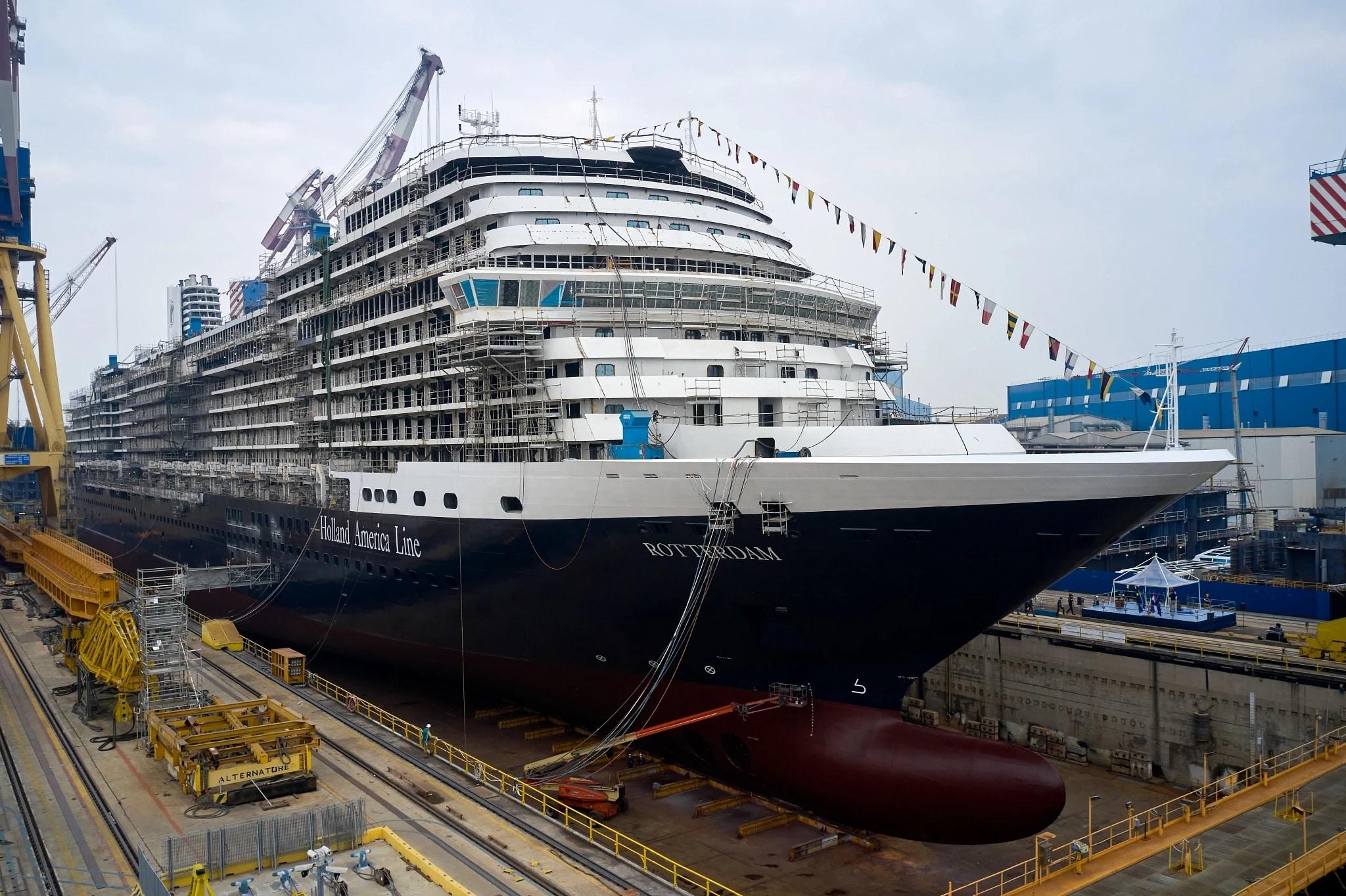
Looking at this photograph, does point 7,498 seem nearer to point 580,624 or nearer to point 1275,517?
point 580,624

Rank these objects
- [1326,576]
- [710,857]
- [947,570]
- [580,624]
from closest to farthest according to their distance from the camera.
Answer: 1. [947,570]
2. [710,857]
3. [580,624]
4. [1326,576]

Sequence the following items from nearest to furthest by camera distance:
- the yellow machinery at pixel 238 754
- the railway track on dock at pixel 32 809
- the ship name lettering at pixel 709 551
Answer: the railway track on dock at pixel 32 809 < the yellow machinery at pixel 238 754 < the ship name lettering at pixel 709 551

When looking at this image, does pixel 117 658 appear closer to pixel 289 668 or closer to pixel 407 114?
pixel 289 668

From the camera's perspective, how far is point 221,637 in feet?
79.8

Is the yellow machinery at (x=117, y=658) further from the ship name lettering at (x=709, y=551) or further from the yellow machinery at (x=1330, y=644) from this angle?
the yellow machinery at (x=1330, y=644)

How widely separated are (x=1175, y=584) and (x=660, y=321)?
17.1 m

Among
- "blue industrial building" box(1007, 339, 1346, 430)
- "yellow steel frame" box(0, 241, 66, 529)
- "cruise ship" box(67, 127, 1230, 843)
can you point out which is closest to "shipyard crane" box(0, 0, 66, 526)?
"yellow steel frame" box(0, 241, 66, 529)

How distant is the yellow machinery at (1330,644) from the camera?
2019 centimetres

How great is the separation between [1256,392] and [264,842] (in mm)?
57501

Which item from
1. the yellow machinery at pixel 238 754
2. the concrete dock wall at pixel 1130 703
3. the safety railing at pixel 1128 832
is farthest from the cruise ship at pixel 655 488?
the concrete dock wall at pixel 1130 703

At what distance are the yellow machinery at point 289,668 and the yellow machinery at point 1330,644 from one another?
910 inches

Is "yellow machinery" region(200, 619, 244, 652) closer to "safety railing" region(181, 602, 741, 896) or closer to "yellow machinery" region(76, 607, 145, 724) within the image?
"yellow machinery" region(76, 607, 145, 724)

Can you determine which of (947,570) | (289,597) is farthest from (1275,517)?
(289,597)

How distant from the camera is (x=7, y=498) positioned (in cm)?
8888
